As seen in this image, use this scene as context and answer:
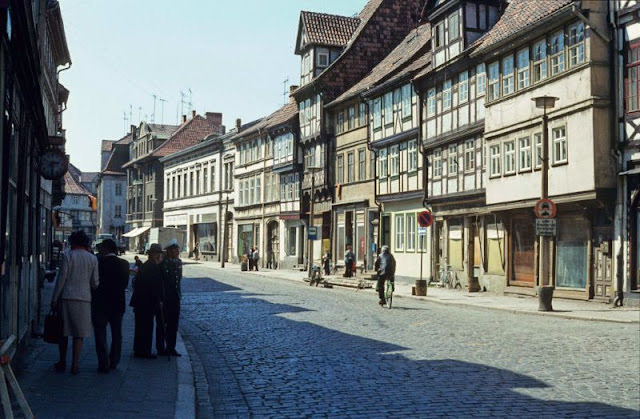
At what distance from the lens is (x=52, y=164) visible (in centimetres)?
1748

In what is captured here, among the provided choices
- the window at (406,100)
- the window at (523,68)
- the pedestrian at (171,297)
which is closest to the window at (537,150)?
the window at (523,68)

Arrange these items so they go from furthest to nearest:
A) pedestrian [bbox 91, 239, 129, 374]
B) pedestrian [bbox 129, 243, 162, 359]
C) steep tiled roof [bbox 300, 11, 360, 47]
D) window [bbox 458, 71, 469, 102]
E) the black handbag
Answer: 1. steep tiled roof [bbox 300, 11, 360, 47]
2. window [bbox 458, 71, 469, 102]
3. pedestrian [bbox 129, 243, 162, 359]
4. pedestrian [bbox 91, 239, 129, 374]
5. the black handbag

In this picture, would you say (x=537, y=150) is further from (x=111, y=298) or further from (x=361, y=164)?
(x=111, y=298)

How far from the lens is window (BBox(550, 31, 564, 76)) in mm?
26906

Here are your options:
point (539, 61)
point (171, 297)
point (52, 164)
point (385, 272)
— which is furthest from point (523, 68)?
point (171, 297)

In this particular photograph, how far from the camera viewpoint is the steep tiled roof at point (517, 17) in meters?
28.1

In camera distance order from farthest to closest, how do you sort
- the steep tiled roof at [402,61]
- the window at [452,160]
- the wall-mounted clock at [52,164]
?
the steep tiled roof at [402,61], the window at [452,160], the wall-mounted clock at [52,164]

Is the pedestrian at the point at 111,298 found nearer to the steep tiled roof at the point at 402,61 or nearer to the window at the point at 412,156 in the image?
the window at the point at 412,156

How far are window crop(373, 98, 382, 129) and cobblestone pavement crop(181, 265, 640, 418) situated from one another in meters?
22.1

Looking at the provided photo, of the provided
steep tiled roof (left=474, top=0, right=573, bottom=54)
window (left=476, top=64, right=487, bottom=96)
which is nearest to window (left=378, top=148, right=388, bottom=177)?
window (left=476, top=64, right=487, bottom=96)

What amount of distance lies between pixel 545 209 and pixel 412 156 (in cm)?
1647

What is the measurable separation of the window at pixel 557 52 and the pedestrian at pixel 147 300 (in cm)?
1852

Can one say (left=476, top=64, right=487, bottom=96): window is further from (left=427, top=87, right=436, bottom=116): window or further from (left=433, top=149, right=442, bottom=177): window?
(left=433, top=149, right=442, bottom=177): window

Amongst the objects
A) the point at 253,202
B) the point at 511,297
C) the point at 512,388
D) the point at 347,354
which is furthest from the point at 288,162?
the point at 512,388
